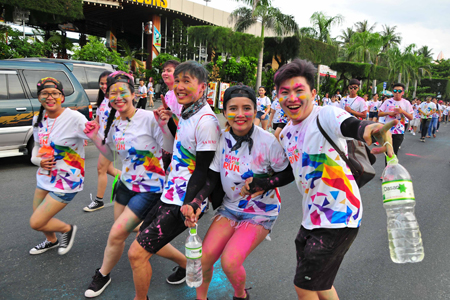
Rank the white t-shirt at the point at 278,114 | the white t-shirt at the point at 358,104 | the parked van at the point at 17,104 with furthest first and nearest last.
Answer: the white t-shirt at the point at 278,114 → the white t-shirt at the point at 358,104 → the parked van at the point at 17,104

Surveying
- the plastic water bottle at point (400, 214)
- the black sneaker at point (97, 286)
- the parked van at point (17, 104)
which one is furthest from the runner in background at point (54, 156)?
the parked van at point (17, 104)

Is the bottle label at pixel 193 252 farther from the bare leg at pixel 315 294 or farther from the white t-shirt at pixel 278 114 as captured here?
the white t-shirt at pixel 278 114

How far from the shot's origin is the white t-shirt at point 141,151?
9.80 ft

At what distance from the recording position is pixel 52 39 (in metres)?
20.7

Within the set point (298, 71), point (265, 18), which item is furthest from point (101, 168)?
point (265, 18)

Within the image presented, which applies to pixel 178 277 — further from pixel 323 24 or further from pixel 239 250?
pixel 323 24

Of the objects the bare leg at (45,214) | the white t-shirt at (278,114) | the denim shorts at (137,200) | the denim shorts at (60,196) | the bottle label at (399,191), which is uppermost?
the bottle label at (399,191)

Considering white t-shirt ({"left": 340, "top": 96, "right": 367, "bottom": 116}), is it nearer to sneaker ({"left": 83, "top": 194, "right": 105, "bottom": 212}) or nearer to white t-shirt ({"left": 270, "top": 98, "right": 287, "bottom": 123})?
white t-shirt ({"left": 270, "top": 98, "right": 287, "bottom": 123})

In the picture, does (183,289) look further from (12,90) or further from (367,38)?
(367,38)

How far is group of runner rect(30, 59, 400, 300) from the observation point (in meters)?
2.05

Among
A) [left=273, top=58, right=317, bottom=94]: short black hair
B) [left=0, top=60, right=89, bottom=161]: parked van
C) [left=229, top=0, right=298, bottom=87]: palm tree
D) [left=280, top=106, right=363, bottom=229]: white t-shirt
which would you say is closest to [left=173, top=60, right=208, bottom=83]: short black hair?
[left=273, top=58, right=317, bottom=94]: short black hair

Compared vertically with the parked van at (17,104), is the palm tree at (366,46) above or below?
above

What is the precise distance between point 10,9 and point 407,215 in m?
23.6

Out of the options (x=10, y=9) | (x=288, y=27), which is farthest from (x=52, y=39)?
(x=288, y=27)
